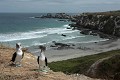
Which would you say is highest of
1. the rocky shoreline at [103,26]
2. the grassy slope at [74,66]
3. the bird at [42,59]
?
the bird at [42,59]

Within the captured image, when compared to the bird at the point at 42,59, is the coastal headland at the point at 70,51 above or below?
below

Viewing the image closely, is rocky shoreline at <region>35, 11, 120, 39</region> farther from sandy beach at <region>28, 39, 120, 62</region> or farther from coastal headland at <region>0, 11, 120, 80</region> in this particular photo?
sandy beach at <region>28, 39, 120, 62</region>

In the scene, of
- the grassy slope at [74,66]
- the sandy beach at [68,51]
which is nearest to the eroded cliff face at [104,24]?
the sandy beach at [68,51]

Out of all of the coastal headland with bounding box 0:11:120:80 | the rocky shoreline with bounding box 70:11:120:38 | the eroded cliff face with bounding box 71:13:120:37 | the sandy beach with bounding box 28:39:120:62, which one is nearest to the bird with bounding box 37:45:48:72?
the coastal headland with bounding box 0:11:120:80

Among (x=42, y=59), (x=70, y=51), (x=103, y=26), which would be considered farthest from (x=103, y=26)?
(x=42, y=59)

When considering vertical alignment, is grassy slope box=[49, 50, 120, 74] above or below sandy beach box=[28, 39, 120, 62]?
above

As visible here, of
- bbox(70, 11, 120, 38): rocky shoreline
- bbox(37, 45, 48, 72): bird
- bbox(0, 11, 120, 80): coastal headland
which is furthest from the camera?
bbox(70, 11, 120, 38): rocky shoreline

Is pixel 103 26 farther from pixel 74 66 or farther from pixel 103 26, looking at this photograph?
pixel 74 66

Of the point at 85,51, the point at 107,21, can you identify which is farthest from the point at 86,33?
the point at 85,51

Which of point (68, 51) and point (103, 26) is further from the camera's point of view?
point (103, 26)

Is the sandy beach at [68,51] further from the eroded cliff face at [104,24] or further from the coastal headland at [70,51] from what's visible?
the eroded cliff face at [104,24]

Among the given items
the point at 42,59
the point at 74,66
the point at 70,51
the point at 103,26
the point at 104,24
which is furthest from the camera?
the point at 103,26

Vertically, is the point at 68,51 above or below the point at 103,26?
below

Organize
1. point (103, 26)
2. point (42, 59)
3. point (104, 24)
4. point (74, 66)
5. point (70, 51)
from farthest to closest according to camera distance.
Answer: point (103, 26)
point (104, 24)
point (70, 51)
point (74, 66)
point (42, 59)
